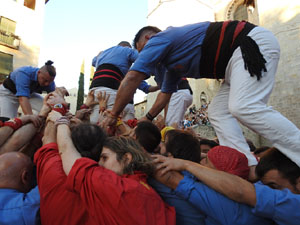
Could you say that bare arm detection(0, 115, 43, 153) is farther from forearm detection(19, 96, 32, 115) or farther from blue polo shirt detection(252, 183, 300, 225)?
forearm detection(19, 96, 32, 115)

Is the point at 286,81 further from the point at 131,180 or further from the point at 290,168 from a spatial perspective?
the point at 131,180

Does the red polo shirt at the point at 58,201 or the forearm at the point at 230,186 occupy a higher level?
the forearm at the point at 230,186

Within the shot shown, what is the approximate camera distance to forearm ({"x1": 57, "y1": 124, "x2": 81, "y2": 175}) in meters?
1.36

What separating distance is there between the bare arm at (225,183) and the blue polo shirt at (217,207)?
0.04m

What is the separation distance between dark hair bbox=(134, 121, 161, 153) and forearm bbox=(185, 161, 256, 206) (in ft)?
2.65

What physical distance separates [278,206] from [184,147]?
0.78 m

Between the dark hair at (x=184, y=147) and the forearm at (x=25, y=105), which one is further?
the forearm at (x=25, y=105)

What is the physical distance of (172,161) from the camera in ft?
4.65

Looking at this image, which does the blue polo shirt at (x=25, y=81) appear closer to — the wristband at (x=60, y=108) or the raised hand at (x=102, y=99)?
the raised hand at (x=102, y=99)

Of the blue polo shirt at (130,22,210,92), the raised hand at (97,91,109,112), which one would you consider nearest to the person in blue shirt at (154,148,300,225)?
the blue polo shirt at (130,22,210,92)

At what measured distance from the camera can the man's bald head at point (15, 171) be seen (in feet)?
4.63

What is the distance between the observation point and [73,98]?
4406 centimetres

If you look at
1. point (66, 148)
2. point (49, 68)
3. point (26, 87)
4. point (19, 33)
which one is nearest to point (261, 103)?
point (66, 148)

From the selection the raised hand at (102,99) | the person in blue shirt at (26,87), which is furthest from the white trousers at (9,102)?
the raised hand at (102,99)
